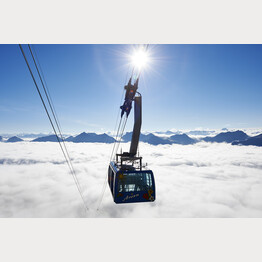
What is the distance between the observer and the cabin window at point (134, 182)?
1426 cm

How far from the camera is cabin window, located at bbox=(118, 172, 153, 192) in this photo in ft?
46.8

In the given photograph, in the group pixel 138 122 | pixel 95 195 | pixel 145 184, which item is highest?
pixel 138 122

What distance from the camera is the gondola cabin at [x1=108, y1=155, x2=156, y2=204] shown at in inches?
558

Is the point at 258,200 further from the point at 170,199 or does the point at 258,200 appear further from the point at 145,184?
the point at 145,184

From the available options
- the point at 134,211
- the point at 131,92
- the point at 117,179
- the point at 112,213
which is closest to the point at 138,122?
the point at 131,92

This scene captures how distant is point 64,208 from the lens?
16712cm

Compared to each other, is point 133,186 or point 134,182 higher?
point 134,182

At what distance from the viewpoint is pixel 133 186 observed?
14.5 meters

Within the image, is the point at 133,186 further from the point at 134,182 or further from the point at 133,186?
the point at 134,182

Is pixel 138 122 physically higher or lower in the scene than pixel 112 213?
higher

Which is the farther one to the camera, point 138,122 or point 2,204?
point 2,204

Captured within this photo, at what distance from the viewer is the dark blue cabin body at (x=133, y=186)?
14.2 metres

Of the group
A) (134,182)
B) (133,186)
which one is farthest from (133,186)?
(134,182)

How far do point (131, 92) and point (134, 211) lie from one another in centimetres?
17907
